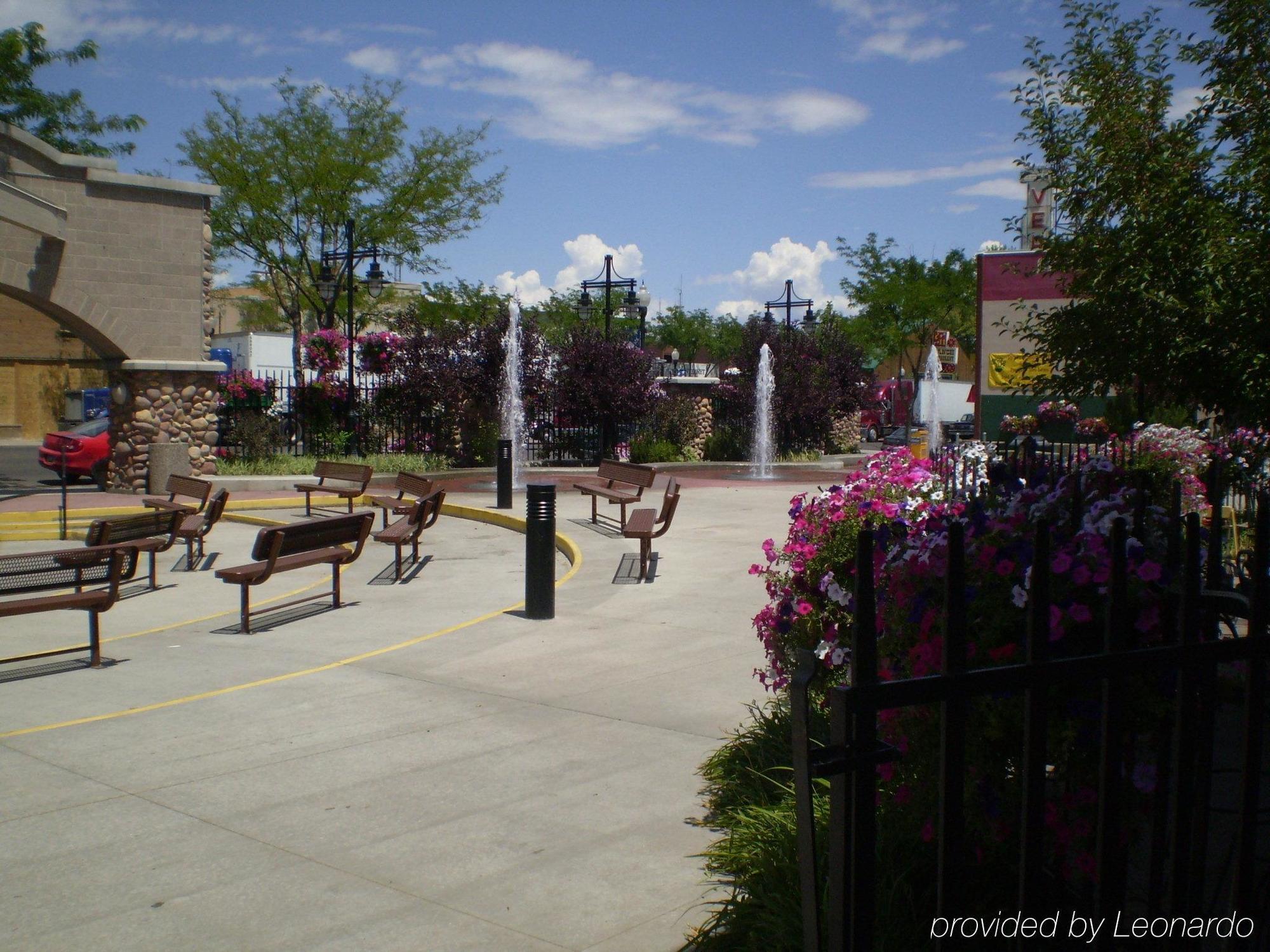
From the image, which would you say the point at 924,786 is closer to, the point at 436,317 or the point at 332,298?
the point at 332,298

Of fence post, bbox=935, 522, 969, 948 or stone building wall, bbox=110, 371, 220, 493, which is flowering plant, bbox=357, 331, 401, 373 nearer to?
stone building wall, bbox=110, 371, 220, 493

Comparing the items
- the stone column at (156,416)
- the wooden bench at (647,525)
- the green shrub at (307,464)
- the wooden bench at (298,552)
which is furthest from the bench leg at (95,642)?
the green shrub at (307,464)

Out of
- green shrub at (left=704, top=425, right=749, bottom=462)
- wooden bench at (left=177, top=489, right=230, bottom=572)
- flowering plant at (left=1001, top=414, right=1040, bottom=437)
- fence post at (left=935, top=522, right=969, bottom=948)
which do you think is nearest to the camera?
fence post at (left=935, top=522, right=969, bottom=948)

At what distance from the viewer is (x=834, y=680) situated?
4.89 metres

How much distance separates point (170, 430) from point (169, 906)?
58.4 feet

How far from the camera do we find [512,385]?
27.7 metres

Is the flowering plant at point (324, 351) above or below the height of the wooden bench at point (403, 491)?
above

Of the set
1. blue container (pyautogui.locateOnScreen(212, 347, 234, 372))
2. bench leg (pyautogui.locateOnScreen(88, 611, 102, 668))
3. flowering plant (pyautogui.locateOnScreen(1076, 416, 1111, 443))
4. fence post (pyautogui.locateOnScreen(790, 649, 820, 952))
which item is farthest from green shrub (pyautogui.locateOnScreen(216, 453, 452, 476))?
fence post (pyautogui.locateOnScreen(790, 649, 820, 952))

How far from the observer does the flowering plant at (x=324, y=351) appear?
25469 millimetres

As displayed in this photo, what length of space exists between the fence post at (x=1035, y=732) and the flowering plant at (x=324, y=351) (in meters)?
24.7

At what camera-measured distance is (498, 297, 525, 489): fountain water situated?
90.2ft

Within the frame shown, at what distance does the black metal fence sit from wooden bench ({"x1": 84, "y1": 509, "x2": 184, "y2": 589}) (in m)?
9.56

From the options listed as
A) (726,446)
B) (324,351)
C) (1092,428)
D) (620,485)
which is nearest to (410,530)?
(620,485)

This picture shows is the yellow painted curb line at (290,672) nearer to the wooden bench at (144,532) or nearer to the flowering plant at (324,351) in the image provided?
the wooden bench at (144,532)
